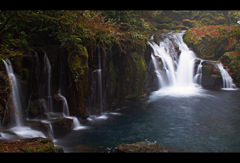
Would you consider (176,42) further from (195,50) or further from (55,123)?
(55,123)

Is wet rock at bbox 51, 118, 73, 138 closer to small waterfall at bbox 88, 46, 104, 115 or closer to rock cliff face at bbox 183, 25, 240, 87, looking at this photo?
small waterfall at bbox 88, 46, 104, 115

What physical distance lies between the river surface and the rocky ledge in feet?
3.83

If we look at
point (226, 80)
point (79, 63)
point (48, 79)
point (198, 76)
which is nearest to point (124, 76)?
point (79, 63)

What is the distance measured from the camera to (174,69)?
1380 cm

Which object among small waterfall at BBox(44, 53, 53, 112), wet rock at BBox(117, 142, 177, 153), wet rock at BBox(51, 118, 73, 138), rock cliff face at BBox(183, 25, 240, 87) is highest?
rock cliff face at BBox(183, 25, 240, 87)

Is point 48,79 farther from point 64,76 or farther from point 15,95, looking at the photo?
point 15,95

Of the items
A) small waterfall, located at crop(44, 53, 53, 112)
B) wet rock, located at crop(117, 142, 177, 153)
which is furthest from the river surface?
small waterfall, located at crop(44, 53, 53, 112)

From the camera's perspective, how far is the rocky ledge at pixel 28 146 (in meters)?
3.58

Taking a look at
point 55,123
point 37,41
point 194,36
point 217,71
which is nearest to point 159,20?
point 194,36

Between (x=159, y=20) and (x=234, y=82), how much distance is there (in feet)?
33.8

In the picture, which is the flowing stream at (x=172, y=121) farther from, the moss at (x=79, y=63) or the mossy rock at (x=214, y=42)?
the mossy rock at (x=214, y=42)

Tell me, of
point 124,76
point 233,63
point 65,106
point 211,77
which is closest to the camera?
point 65,106

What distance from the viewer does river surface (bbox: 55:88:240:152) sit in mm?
5203

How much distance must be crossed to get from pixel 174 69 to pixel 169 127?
804cm
